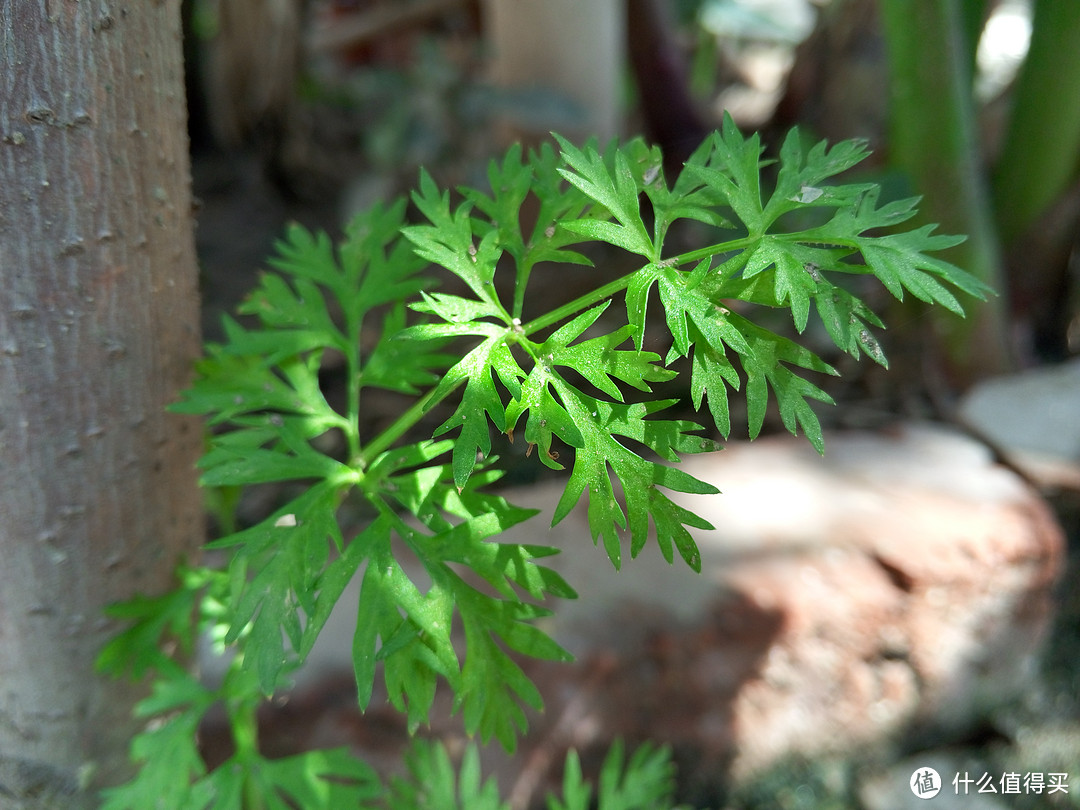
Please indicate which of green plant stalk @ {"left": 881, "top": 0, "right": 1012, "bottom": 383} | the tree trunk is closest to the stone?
green plant stalk @ {"left": 881, "top": 0, "right": 1012, "bottom": 383}

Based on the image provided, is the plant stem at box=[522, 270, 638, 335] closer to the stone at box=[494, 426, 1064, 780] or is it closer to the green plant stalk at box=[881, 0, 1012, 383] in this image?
the stone at box=[494, 426, 1064, 780]

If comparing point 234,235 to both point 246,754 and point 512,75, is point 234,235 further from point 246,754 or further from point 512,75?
point 246,754

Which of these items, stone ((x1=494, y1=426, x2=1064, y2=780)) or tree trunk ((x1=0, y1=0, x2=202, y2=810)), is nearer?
tree trunk ((x1=0, y1=0, x2=202, y2=810))

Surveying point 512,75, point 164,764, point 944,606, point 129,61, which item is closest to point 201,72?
point 512,75

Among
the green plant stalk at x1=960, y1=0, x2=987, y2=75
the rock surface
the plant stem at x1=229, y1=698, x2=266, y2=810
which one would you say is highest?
the green plant stalk at x1=960, y1=0, x2=987, y2=75

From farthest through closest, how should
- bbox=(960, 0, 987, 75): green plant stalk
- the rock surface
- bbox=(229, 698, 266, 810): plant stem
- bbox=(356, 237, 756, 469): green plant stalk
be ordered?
1. bbox=(960, 0, 987, 75): green plant stalk
2. the rock surface
3. bbox=(229, 698, 266, 810): plant stem
4. bbox=(356, 237, 756, 469): green plant stalk

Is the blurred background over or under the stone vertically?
over

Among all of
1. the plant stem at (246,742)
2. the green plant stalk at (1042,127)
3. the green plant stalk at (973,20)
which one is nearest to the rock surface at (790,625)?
the plant stem at (246,742)

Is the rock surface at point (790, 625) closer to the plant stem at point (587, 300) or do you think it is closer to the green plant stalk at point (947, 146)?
the green plant stalk at point (947, 146)
